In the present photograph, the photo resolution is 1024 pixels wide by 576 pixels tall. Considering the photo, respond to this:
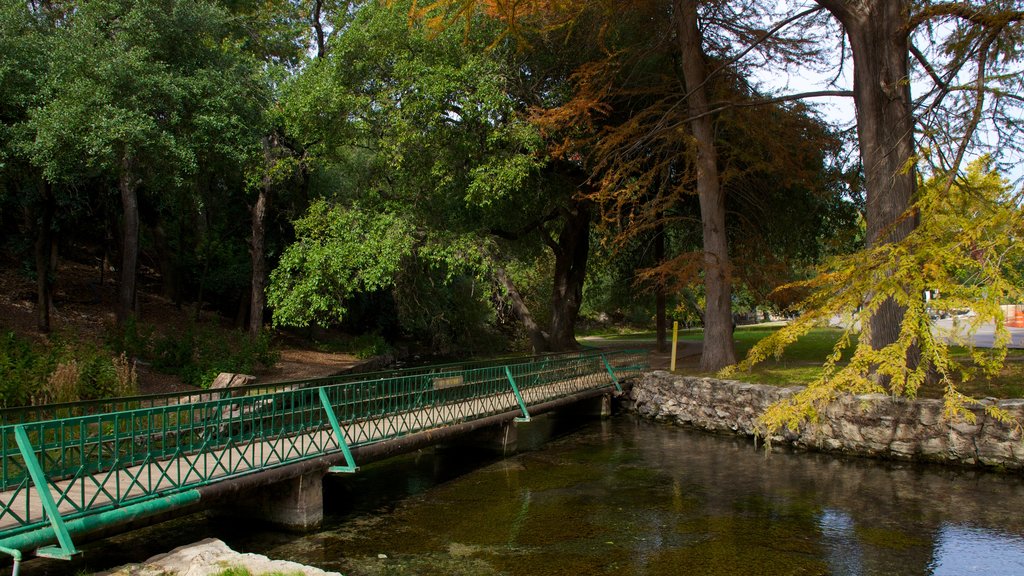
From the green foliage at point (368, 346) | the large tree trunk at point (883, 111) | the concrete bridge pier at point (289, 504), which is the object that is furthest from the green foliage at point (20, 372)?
the large tree trunk at point (883, 111)

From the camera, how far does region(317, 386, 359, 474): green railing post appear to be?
9961mm

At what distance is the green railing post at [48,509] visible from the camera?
20.9ft

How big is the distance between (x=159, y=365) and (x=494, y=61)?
477 inches

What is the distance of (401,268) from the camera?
20000 millimetres

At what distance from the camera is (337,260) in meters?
18.9

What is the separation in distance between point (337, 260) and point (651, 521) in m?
11.7

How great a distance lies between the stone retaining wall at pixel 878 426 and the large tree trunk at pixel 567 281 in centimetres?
704

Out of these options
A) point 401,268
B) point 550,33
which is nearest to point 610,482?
point 401,268

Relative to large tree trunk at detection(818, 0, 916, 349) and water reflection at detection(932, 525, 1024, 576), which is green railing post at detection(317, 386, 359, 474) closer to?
water reflection at detection(932, 525, 1024, 576)

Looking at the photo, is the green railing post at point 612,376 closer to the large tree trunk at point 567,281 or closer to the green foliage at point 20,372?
the large tree trunk at point 567,281

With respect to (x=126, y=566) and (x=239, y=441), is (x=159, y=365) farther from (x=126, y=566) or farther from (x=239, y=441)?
(x=126, y=566)

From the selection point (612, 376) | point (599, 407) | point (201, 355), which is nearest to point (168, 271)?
point (201, 355)

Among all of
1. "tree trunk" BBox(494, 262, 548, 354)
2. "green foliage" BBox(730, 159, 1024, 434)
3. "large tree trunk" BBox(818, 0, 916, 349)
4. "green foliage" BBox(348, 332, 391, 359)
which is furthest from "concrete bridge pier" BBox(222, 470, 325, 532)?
"green foliage" BBox(348, 332, 391, 359)

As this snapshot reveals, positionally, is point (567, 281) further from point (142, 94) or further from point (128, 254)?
point (142, 94)
